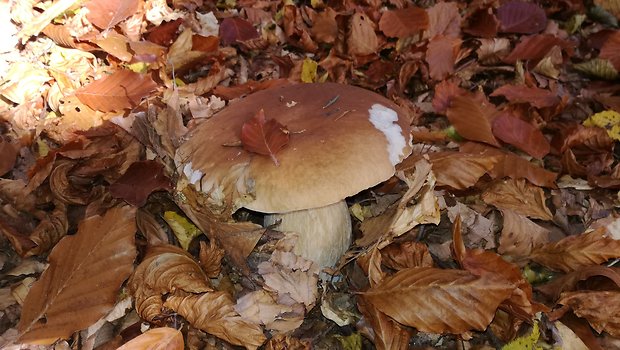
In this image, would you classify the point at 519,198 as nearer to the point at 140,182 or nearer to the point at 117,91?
the point at 140,182

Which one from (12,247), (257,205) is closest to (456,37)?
(257,205)

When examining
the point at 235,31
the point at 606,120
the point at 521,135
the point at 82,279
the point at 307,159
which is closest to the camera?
the point at 307,159

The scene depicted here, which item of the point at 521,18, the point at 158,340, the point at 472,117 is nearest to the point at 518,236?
the point at 472,117

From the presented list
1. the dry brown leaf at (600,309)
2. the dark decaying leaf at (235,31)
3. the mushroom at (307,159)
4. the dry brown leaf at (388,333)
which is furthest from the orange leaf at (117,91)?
the dry brown leaf at (600,309)

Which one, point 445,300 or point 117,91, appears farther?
point 117,91

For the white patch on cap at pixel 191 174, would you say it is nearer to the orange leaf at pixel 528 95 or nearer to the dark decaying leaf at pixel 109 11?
the dark decaying leaf at pixel 109 11

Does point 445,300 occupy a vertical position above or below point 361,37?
below
